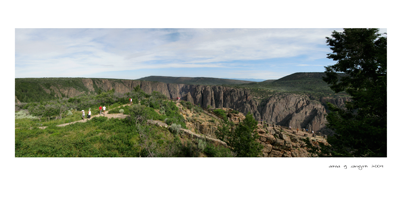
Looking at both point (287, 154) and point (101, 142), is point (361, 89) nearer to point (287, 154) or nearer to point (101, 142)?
point (287, 154)

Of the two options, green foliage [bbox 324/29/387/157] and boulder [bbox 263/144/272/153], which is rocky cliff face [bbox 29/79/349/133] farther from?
green foliage [bbox 324/29/387/157]

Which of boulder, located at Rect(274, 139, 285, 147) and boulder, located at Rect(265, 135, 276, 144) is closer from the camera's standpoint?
boulder, located at Rect(274, 139, 285, 147)

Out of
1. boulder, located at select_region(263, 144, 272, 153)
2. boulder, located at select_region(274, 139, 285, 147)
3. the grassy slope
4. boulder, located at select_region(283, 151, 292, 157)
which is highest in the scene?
the grassy slope

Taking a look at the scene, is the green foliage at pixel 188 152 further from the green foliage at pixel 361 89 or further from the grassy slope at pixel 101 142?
the green foliage at pixel 361 89

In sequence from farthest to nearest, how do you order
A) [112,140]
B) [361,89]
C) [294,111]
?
[294,111]
[112,140]
[361,89]

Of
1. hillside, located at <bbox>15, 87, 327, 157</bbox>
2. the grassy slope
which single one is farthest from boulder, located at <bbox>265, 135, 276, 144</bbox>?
the grassy slope

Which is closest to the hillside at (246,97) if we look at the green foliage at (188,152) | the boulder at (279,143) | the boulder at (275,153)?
the boulder at (279,143)

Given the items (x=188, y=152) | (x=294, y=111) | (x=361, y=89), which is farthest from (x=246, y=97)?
(x=188, y=152)
